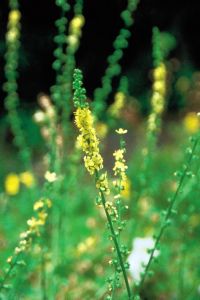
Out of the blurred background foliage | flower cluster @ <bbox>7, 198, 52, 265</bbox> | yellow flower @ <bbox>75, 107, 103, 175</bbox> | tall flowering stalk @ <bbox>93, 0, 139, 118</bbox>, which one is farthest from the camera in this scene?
the blurred background foliage

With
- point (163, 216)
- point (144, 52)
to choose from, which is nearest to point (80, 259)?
point (163, 216)

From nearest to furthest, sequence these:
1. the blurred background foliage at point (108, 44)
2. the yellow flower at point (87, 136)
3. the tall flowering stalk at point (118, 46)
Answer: the yellow flower at point (87, 136), the tall flowering stalk at point (118, 46), the blurred background foliage at point (108, 44)

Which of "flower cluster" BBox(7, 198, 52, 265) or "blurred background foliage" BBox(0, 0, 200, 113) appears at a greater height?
"blurred background foliage" BBox(0, 0, 200, 113)

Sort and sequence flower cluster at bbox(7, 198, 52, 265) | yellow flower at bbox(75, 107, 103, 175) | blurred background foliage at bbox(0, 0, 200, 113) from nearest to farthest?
yellow flower at bbox(75, 107, 103, 175) → flower cluster at bbox(7, 198, 52, 265) → blurred background foliage at bbox(0, 0, 200, 113)

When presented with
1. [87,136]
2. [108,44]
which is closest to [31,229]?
[87,136]

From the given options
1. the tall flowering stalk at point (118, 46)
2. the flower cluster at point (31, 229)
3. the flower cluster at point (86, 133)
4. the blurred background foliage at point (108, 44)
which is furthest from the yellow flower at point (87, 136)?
the blurred background foliage at point (108, 44)

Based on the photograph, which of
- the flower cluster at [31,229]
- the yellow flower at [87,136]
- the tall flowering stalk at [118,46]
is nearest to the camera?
the yellow flower at [87,136]

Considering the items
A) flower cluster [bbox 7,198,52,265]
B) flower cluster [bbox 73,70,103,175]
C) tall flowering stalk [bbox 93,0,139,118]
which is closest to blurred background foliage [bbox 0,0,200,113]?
tall flowering stalk [bbox 93,0,139,118]

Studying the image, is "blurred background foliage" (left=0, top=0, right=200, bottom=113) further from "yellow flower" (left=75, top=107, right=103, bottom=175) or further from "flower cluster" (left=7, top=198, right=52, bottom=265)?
"yellow flower" (left=75, top=107, right=103, bottom=175)

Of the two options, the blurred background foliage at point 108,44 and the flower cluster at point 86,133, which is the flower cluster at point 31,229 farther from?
the blurred background foliage at point 108,44

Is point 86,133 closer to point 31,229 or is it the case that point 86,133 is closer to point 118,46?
point 31,229

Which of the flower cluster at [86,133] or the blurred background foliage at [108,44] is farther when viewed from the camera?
the blurred background foliage at [108,44]

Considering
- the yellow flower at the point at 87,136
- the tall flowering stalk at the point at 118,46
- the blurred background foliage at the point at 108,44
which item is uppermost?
the blurred background foliage at the point at 108,44
